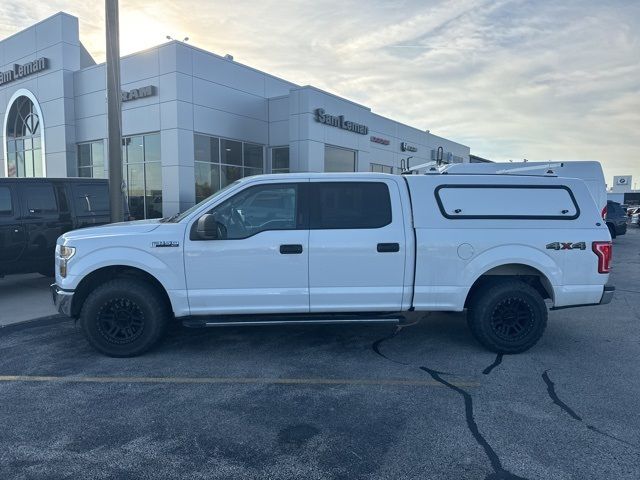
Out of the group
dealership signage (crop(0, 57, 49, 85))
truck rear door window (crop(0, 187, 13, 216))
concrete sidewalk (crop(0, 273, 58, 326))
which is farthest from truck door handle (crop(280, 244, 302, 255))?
dealership signage (crop(0, 57, 49, 85))

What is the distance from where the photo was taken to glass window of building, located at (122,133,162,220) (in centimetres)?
1673

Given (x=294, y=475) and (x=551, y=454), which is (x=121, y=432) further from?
(x=551, y=454)

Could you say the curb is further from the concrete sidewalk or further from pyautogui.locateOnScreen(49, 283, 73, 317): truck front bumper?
pyautogui.locateOnScreen(49, 283, 73, 317): truck front bumper

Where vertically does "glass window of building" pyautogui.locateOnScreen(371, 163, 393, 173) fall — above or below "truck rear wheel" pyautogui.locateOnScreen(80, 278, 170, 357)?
above

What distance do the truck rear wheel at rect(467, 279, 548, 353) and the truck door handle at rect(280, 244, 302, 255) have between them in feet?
6.91

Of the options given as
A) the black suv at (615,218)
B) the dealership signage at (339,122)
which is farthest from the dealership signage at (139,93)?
the black suv at (615,218)

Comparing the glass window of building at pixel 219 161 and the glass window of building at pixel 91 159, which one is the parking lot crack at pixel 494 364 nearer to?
the glass window of building at pixel 219 161

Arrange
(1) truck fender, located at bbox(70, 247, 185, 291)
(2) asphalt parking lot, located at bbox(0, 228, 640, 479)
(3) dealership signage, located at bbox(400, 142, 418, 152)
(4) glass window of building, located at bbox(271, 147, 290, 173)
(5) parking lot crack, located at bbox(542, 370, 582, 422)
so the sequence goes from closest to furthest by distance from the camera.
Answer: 1. (2) asphalt parking lot, located at bbox(0, 228, 640, 479)
2. (5) parking lot crack, located at bbox(542, 370, 582, 422)
3. (1) truck fender, located at bbox(70, 247, 185, 291)
4. (4) glass window of building, located at bbox(271, 147, 290, 173)
5. (3) dealership signage, located at bbox(400, 142, 418, 152)

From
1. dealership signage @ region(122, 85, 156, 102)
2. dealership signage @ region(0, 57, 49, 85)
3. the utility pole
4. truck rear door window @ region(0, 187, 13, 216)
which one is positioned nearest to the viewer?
truck rear door window @ region(0, 187, 13, 216)

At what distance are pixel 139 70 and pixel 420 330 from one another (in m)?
15.0

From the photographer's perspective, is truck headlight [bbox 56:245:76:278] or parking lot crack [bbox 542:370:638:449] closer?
parking lot crack [bbox 542:370:638:449]

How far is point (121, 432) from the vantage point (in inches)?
135

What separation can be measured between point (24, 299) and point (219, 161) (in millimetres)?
10678

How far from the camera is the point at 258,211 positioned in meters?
4.98
